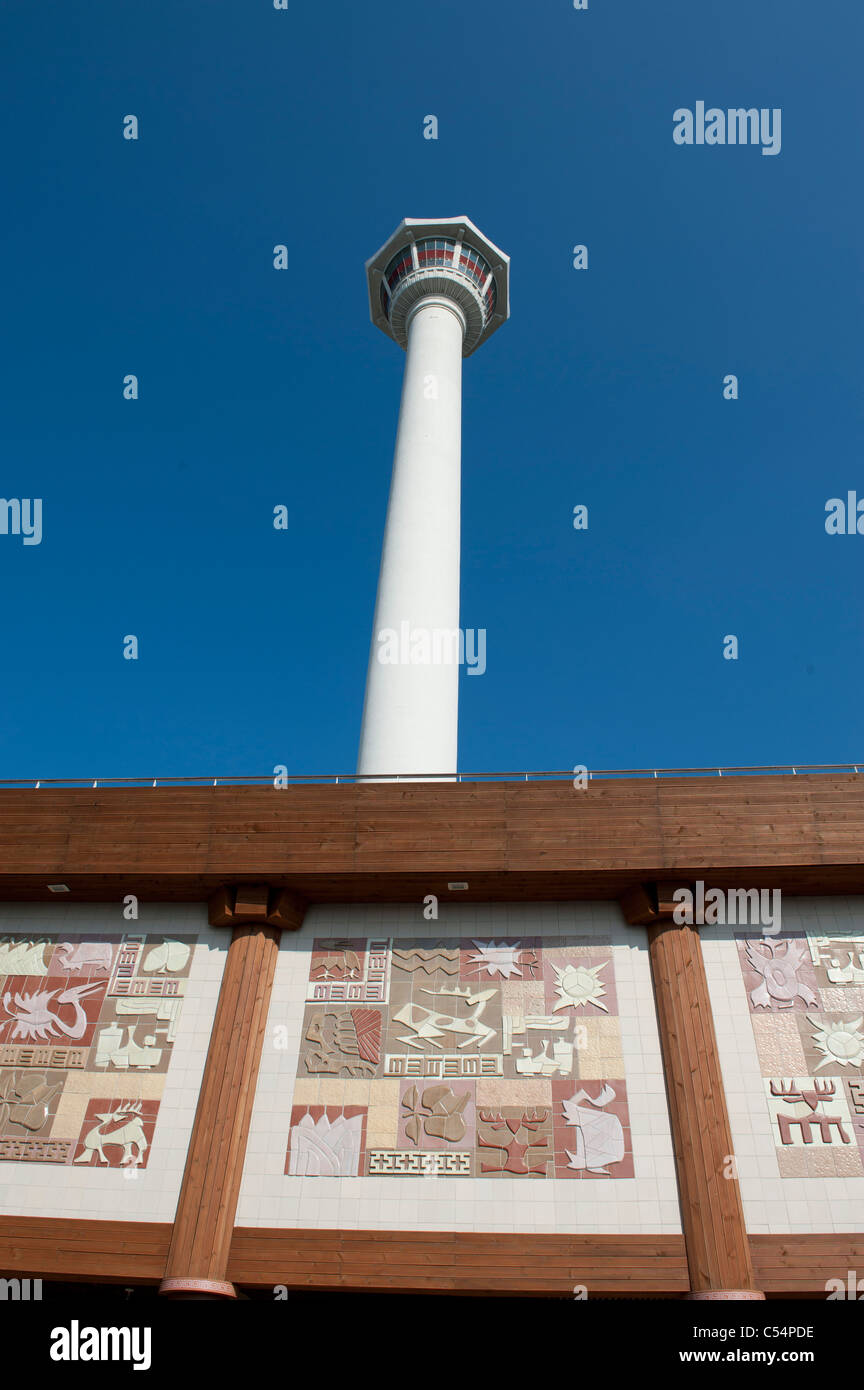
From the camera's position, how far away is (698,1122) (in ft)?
42.4

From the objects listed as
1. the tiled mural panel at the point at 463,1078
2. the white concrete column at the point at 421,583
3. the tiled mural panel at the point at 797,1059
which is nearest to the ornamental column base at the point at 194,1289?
the tiled mural panel at the point at 463,1078

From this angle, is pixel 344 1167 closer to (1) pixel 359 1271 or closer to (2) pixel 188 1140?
(1) pixel 359 1271

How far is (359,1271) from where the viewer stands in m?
12.4

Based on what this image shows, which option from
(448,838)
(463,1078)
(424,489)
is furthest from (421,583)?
(463,1078)

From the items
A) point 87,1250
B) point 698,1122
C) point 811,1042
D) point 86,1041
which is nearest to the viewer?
point 87,1250

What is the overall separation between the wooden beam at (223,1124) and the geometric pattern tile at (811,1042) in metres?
7.89

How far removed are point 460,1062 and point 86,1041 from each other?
6.19 m

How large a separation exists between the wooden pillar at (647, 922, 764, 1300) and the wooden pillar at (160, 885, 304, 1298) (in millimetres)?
6314

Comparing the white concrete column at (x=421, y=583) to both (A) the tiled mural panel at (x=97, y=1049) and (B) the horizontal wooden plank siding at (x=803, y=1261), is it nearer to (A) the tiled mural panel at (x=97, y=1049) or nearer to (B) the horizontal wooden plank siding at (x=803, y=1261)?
(A) the tiled mural panel at (x=97, y=1049)

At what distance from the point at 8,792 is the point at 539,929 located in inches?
389

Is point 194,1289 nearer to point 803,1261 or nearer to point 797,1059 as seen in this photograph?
point 803,1261

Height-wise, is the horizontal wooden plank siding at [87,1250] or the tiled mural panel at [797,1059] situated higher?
the tiled mural panel at [797,1059]

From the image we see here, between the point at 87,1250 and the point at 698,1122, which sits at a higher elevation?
the point at 698,1122

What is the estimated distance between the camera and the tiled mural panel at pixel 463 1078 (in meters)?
12.8
